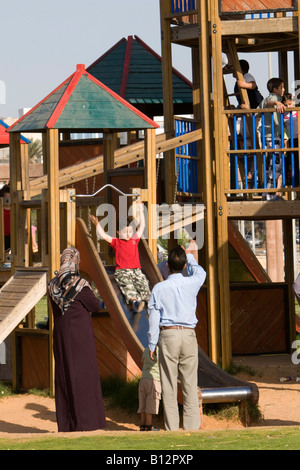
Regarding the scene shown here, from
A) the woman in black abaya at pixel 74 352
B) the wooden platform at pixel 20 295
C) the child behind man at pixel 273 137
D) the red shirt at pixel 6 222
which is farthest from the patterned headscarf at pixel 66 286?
the child behind man at pixel 273 137

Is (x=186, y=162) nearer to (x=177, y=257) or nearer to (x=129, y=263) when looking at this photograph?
(x=129, y=263)

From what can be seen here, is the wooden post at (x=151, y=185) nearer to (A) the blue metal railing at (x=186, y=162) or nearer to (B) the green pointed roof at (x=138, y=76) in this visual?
(A) the blue metal railing at (x=186, y=162)

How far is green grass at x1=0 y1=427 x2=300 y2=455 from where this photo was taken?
8.20 meters

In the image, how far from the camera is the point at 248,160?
15938 millimetres

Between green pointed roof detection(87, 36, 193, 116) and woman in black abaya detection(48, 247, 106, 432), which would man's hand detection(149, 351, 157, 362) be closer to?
woman in black abaya detection(48, 247, 106, 432)

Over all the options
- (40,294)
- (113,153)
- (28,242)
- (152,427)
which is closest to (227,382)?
(152,427)

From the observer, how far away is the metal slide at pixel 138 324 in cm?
1133

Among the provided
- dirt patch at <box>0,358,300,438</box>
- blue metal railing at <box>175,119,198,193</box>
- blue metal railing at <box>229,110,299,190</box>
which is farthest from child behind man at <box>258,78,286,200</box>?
dirt patch at <box>0,358,300,438</box>

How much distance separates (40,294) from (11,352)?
7.40 feet

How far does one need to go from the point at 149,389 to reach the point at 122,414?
1.72m

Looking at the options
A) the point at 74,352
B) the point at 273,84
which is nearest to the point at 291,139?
the point at 273,84

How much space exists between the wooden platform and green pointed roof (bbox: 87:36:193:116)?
19.9 feet

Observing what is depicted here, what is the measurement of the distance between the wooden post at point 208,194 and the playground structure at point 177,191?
0.02 m
